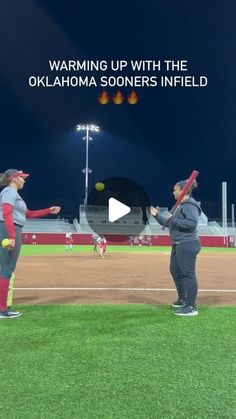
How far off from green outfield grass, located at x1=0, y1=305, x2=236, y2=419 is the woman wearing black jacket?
32 cm

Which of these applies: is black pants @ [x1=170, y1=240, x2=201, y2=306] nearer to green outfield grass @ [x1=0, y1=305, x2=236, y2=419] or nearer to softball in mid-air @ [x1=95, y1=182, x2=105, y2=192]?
green outfield grass @ [x1=0, y1=305, x2=236, y2=419]

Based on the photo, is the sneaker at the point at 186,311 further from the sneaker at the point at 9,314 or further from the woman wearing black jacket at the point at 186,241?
the sneaker at the point at 9,314

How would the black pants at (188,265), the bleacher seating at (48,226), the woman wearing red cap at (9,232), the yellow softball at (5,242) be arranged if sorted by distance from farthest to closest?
the bleacher seating at (48,226), the black pants at (188,265), the woman wearing red cap at (9,232), the yellow softball at (5,242)

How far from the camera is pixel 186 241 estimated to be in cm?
567

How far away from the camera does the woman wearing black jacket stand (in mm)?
5536

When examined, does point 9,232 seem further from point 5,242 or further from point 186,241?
point 186,241

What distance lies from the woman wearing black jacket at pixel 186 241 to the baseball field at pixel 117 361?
0.91ft

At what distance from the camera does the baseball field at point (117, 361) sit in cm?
269

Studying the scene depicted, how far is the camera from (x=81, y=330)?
4746 millimetres

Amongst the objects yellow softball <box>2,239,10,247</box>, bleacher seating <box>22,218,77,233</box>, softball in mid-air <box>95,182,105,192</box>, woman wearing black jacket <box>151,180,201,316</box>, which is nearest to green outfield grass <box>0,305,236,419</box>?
woman wearing black jacket <box>151,180,201,316</box>

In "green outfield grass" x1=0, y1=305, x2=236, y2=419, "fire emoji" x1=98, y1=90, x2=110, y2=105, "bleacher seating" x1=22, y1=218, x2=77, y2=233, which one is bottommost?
"bleacher seating" x1=22, y1=218, x2=77, y2=233

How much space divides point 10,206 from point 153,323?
240 cm

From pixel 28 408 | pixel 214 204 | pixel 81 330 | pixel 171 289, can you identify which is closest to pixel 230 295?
pixel 171 289

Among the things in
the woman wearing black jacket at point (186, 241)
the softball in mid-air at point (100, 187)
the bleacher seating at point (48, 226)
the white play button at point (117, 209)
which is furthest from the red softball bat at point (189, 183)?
the bleacher seating at point (48, 226)
